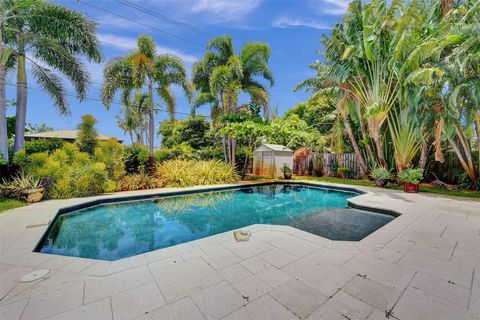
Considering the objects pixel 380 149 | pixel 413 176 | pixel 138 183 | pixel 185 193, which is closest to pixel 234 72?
pixel 185 193

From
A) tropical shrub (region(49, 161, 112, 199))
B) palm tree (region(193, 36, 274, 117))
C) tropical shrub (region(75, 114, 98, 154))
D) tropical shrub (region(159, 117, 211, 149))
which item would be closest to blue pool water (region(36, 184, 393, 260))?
tropical shrub (region(49, 161, 112, 199))

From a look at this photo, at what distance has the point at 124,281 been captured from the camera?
7.51ft

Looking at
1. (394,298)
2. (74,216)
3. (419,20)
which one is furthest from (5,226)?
(419,20)

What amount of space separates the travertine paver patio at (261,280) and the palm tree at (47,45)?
814 centimetres

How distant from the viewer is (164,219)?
5.67 metres

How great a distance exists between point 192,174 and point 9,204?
593cm

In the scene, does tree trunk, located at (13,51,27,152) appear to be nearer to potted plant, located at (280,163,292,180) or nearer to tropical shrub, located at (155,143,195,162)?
tropical shrub, located at (155,143,195,162)

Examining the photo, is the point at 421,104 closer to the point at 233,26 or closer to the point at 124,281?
the point at 233,26

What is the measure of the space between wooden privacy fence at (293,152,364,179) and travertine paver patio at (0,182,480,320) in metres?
9.41

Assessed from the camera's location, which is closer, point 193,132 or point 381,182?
point 381,182

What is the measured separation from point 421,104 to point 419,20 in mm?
3132

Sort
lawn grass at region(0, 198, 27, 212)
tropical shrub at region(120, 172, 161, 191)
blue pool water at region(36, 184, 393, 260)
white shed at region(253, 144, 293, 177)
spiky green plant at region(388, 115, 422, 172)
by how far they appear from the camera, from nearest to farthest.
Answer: blue pool water at region(36, 184, 393, 260) < lawn grass at region(0, 198, 27, 212) < tropical shrub at region(120, 172, 161, 191) < spiky green plant at region(388, 115, 422, 172) < white shed at region(253, 144, 293, 177)

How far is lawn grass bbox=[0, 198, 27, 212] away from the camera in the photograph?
17.7ft

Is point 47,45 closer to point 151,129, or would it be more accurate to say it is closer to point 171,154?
point 151,129
